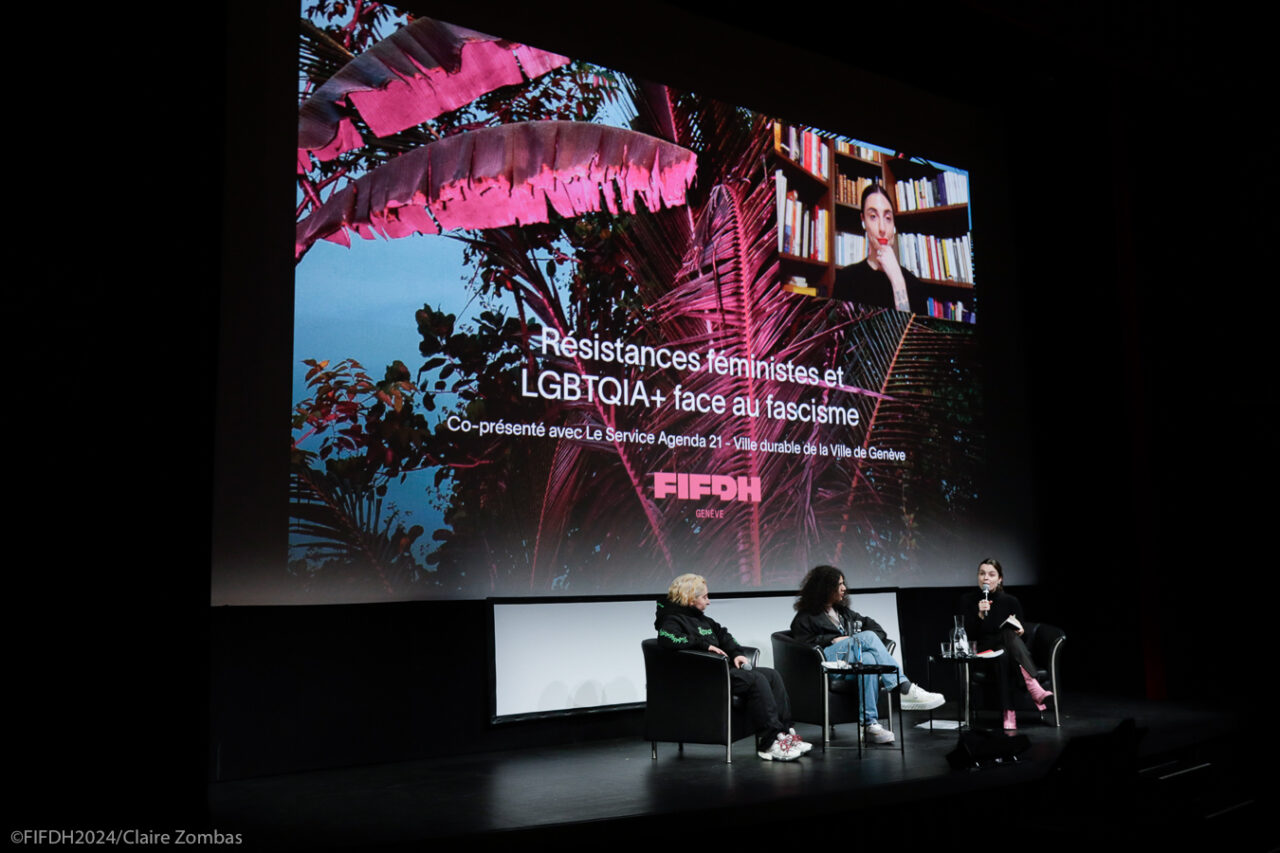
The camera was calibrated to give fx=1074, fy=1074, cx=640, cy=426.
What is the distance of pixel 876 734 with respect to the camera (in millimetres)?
5629

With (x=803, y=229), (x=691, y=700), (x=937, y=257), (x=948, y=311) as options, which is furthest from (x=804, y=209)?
(x=691, y=700)

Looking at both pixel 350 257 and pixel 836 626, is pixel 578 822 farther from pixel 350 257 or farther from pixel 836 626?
pixel 350 257

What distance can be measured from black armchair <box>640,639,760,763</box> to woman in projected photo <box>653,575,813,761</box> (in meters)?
0.06

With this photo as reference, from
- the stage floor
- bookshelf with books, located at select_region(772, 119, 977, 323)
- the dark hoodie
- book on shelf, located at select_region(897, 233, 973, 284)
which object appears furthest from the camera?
book on shelf, located at select_region(897, 233, 973, 284)

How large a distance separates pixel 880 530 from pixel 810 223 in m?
2.15

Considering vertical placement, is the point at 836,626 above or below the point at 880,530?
below

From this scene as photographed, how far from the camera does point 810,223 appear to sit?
726 centimetres

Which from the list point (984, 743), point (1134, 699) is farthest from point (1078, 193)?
point (984, 743)

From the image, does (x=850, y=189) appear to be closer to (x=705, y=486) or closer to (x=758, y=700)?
(x=705, y=486)

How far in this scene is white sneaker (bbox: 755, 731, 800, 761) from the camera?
5.11 meters

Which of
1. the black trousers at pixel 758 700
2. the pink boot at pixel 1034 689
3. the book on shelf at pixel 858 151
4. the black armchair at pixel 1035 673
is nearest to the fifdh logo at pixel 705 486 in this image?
the black trousers at pixel 758 700

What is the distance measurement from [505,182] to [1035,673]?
4115 millimetres

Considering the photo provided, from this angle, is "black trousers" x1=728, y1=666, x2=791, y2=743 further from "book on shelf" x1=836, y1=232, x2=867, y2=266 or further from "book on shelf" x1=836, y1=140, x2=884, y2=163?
"book on shelf" x1=836, y1=140, x2=884, y2=163

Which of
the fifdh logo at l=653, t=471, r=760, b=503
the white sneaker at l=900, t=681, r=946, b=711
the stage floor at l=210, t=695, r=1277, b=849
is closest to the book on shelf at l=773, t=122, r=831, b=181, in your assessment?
the fifdh logo at l=653, t=471, r=760, b=503
